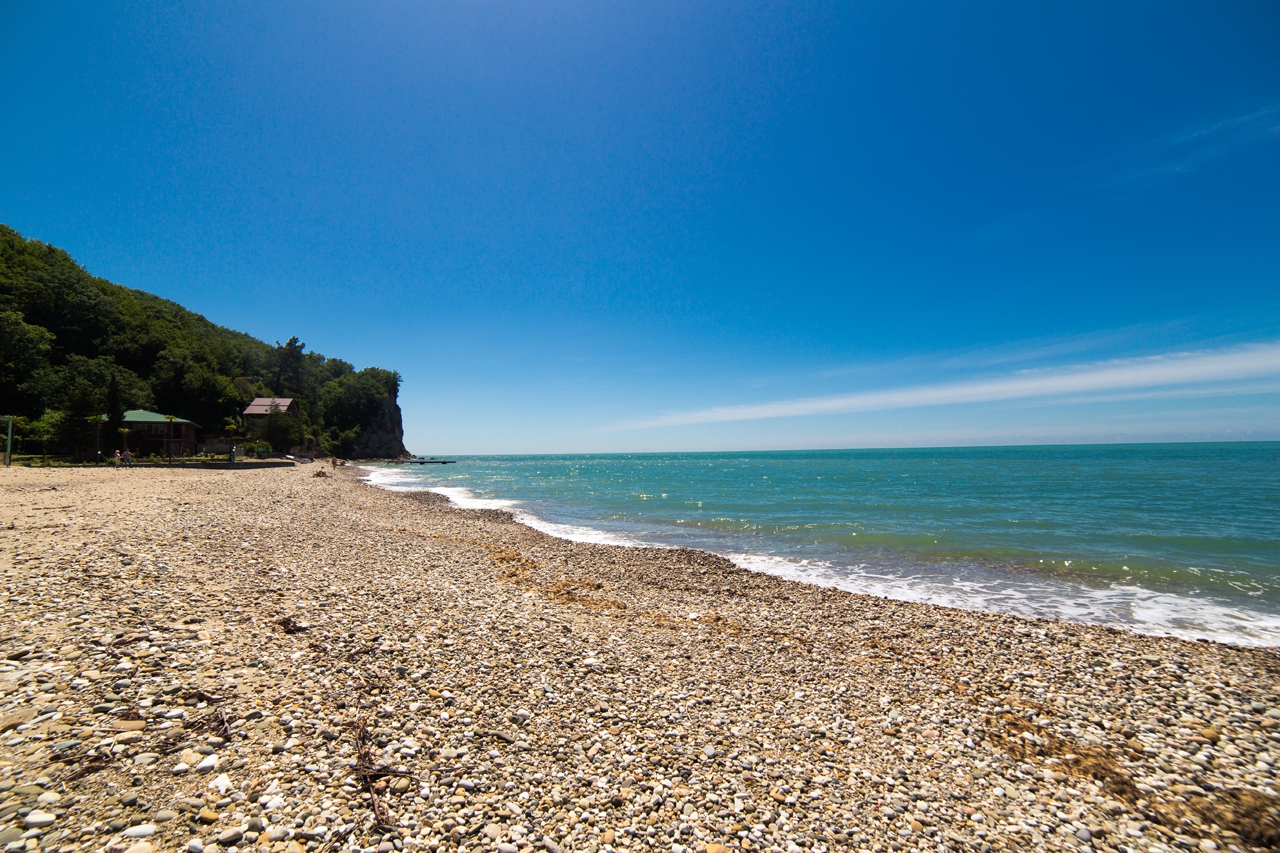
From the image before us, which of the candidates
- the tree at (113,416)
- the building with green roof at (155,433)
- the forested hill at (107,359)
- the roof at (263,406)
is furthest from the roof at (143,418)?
the roof at (263,406)

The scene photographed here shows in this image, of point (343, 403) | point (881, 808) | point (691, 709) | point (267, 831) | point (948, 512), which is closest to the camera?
point (267, 831)

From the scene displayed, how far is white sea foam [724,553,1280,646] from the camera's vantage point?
10.6m

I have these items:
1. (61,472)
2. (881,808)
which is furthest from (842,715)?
(61,472)

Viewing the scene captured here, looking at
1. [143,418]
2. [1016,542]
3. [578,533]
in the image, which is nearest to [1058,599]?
[1016,542]

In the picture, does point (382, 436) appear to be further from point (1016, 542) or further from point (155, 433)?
point (1016, 542)

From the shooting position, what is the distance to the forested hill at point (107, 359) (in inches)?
1767

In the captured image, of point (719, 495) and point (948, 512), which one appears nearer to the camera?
point (948, 512)

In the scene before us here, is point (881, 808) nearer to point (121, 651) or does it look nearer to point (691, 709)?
point (691, 709)

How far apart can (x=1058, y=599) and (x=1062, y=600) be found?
0.09 m

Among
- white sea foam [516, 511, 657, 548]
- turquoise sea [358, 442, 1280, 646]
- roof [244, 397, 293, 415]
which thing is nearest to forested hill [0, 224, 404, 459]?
roof [244, 397, 293, 415]

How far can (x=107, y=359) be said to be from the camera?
56625 mm

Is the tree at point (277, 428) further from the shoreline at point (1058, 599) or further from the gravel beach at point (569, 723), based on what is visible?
the shoreline at point (1058, 599)

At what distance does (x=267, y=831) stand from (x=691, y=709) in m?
4.31

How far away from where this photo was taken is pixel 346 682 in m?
5.86
